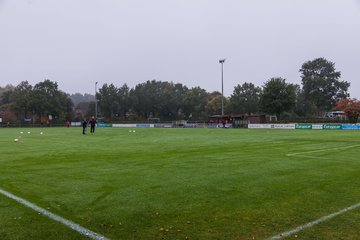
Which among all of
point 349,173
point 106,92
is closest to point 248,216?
point 349,173

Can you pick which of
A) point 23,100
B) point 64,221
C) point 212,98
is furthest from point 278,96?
point 64,221

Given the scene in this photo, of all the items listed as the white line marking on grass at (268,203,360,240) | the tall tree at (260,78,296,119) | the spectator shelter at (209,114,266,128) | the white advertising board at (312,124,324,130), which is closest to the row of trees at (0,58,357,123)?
the tall tree at (260,78,296,119)

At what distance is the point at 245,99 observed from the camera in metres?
100

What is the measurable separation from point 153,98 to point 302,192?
352ft

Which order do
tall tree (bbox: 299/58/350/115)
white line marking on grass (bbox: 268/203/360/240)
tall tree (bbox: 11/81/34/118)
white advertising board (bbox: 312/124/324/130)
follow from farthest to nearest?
tall tree (bbox: 11/81/34/118), tall tree (bbox: 299/58/350/115), white advertising board (bbox: 312/124/324/130), white line marking on grass (bbox: 268/203/360/240)

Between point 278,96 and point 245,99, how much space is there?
25.2 meters

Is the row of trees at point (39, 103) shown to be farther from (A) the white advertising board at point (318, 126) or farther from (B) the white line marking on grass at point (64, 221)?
(B) the white line marking on grass at point (64, 221)

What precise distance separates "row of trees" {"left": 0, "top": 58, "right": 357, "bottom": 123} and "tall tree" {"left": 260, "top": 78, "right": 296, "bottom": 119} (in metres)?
11.3

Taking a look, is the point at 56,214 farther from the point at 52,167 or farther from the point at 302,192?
the point at 52,167

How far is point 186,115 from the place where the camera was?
115 meters

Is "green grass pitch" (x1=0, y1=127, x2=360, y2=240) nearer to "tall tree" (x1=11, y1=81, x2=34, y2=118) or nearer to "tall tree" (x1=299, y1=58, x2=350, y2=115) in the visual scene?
"tall tree" (x1=299, y1=58, x2=350, y2=115)

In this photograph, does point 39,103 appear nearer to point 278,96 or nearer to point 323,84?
point 278,96

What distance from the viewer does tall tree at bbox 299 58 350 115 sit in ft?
323

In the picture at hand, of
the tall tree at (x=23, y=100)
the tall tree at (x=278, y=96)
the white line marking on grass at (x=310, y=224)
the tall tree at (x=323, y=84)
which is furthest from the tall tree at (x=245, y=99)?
the white line marking on grass at (x=310, y=224)
